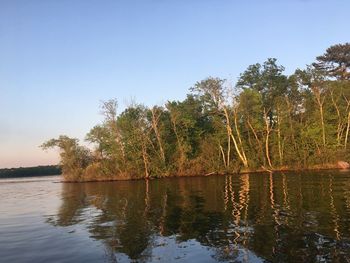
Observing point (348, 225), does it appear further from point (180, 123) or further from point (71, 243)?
point (180, 123)

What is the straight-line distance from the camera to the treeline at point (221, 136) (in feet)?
230

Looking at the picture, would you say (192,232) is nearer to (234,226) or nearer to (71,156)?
(234,226)

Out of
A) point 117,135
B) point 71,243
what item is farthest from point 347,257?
point 117,135

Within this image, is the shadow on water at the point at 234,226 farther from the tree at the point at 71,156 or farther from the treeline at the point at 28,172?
the treeline at the point at 28,172

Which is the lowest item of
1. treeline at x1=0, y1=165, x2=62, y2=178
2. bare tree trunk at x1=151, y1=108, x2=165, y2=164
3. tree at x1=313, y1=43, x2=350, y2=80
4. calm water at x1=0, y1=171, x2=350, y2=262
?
calm water at x1=0, y1=171, x2=350, y2=262

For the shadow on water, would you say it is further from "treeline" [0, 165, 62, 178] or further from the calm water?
"treeline" [0, 165, 62, 178]

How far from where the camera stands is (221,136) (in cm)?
7388

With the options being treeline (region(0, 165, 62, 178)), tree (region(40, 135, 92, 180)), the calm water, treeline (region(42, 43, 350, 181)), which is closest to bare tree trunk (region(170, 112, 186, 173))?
treeline (region(42, 43, 350, 181))

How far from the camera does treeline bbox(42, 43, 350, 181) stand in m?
70.1

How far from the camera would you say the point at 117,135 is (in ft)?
236

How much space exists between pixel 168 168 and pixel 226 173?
1046 cm

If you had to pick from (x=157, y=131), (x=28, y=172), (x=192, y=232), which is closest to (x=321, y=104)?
(x=157, y=131)

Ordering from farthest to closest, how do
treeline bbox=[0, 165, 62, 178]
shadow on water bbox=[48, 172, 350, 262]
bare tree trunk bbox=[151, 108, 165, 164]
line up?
1. treeline bbox=[0, 165, 62, 178]
2. bare tree trunk bbox=[151, 108, 165, 164]
3. shadow on water bbox=[48, 172, 350, 262]

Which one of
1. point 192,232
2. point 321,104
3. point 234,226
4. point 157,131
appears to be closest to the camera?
point 192,232
